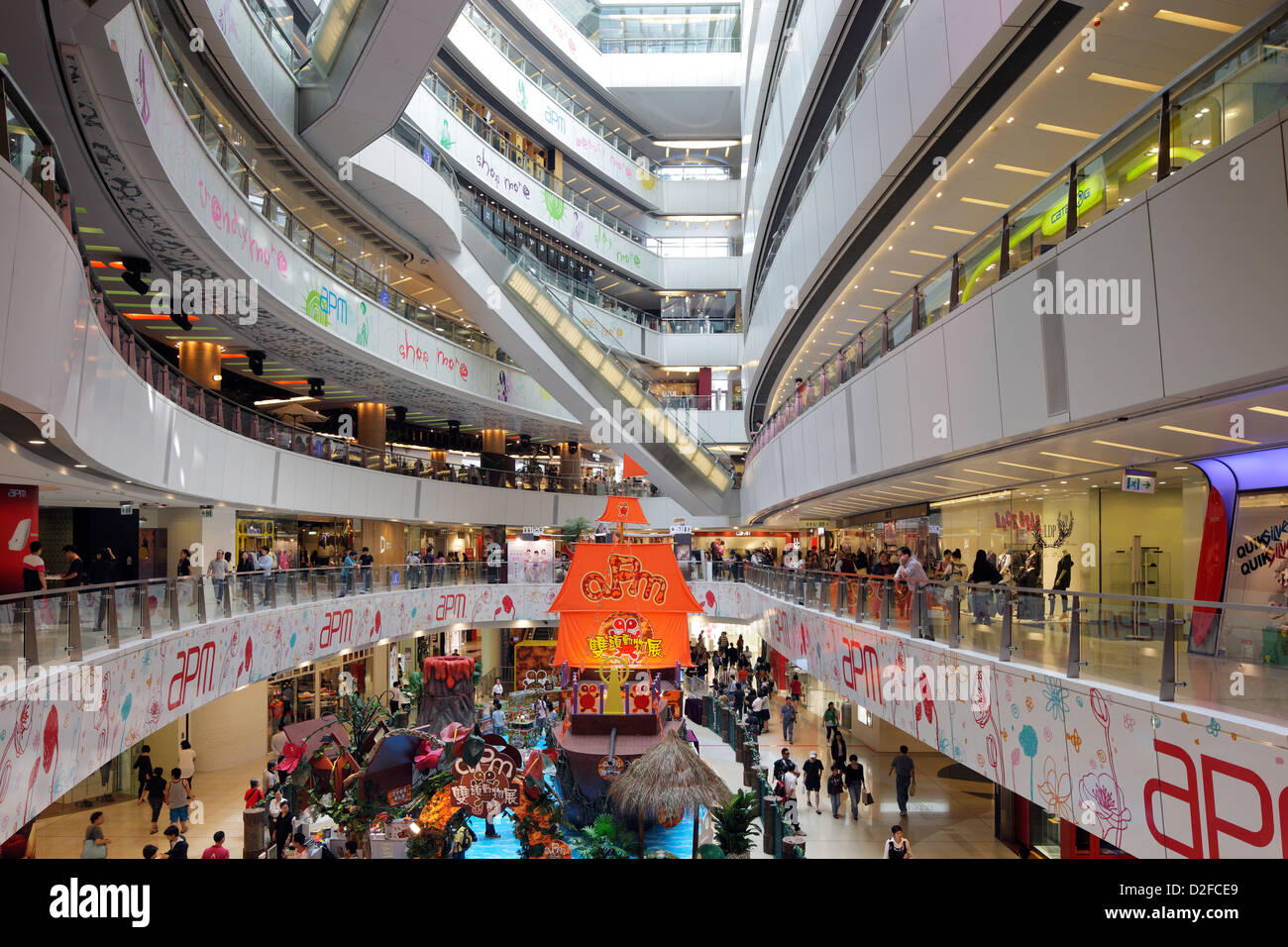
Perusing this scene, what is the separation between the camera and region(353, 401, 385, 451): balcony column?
3294 cm

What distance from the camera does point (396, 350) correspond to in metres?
27.3

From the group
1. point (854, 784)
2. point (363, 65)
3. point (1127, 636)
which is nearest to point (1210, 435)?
point (1127, 636)

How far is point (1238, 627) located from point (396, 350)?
2431 centimetres

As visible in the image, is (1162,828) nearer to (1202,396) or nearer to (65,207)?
(1202,396)

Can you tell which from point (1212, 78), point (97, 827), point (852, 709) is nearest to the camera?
point (1212, 78)

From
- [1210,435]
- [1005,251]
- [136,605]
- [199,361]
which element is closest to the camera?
[1210,435]

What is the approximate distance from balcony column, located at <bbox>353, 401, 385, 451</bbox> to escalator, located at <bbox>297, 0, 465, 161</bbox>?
441 inches

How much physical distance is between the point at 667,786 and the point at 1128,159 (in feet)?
33.5

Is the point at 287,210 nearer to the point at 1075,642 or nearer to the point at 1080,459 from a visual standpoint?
the point at 1080,459

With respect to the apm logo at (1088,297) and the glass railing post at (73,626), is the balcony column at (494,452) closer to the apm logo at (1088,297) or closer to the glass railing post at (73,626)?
the glass railing post at (73,626)

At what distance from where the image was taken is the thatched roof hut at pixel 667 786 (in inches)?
535
